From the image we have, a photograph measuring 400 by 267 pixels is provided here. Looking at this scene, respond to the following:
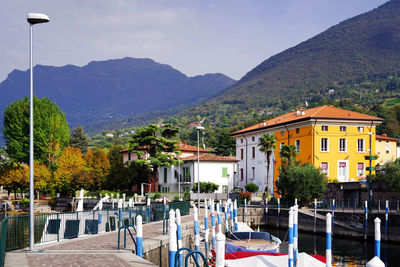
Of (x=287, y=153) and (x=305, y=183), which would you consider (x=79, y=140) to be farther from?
(x=305, y=183)

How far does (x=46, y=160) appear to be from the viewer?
248ft

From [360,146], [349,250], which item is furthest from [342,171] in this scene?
[349,250]

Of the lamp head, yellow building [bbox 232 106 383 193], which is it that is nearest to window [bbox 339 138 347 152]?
yellow building [bbox 232 106 383 193]

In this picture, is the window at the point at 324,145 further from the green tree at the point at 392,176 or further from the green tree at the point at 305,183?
the green tree at the point at 392,176

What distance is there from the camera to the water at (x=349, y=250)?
3284cm

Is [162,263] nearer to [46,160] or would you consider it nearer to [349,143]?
[349,143]

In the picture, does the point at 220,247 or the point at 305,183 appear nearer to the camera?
the point at 220,247

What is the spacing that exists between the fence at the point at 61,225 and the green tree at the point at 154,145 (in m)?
42.2

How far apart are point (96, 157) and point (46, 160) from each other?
8082 millimetres

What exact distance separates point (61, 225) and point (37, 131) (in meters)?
56.1

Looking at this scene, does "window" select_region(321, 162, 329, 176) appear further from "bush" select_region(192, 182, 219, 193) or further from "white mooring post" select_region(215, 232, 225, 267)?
"white mooring post" select_region(215, 232, 225, 267)

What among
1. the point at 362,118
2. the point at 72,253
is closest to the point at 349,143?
the point at 362,118

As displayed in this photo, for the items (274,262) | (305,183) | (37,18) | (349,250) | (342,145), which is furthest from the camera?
(342,145)

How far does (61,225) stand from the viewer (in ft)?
67.7
